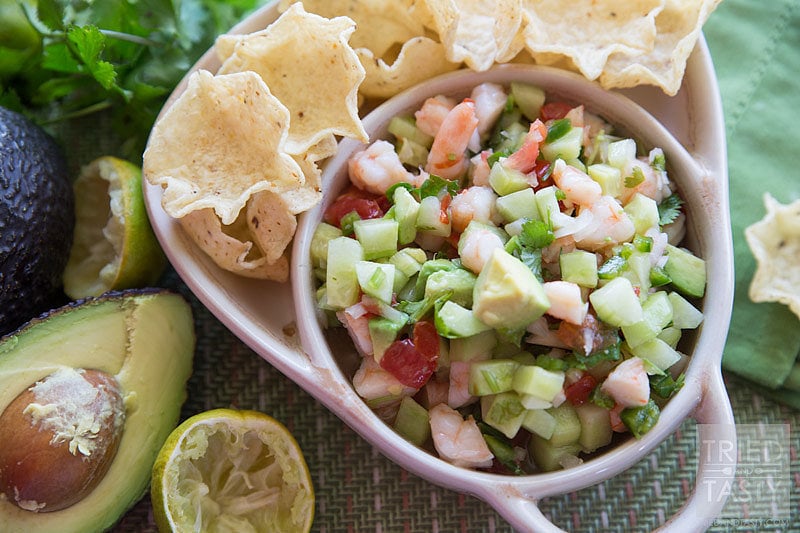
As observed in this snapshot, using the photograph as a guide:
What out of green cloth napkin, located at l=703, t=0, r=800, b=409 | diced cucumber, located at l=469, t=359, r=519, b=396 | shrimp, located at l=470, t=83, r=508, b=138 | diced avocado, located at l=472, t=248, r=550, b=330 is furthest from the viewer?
green cloth napkin, located at l=703, t=0, r=800, b=409

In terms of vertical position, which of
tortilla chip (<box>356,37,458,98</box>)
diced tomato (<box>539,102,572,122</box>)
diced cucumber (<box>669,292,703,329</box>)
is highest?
tortilla chip (<box>356,37,458,98</box>)

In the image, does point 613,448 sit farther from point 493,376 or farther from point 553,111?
point 553,111

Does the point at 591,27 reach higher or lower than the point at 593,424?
higher

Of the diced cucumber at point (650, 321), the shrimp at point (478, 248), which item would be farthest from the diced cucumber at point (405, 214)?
the diced cucumber at point (650, 321)

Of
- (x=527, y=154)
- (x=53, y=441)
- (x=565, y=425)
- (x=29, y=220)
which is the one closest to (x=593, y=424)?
(x=565, y=425)

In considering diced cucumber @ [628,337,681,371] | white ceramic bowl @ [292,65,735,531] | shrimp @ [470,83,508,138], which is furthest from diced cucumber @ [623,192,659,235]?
shrimp @ [470,83,508,138]

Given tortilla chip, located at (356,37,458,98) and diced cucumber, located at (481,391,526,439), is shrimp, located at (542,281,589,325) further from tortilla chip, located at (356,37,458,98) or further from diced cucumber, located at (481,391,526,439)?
tortilla chip, located at (356,37,458,98)

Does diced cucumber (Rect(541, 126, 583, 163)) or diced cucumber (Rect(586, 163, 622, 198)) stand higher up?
diced cucumber (Rect(541, 126, 583, 163))

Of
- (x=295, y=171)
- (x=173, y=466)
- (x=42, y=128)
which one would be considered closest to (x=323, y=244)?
(x=295, y=171)
